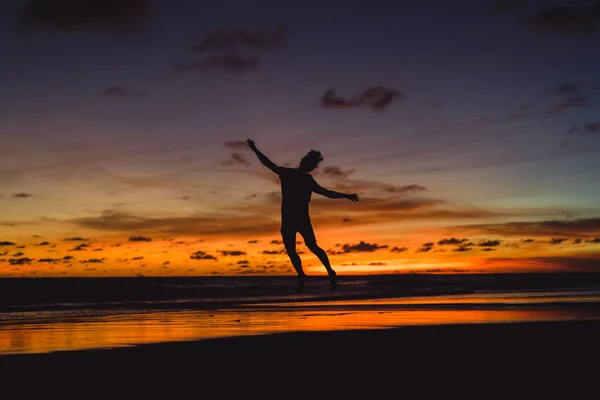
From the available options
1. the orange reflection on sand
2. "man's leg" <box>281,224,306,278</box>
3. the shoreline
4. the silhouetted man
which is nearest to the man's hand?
the silhouetted man

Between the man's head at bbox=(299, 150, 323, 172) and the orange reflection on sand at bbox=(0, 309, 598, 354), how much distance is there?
3.03 metres

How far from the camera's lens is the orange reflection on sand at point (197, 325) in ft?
36.7

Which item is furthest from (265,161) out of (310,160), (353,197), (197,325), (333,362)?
(333,362)

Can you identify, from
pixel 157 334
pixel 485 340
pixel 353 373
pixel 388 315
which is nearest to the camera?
pixel 353 373

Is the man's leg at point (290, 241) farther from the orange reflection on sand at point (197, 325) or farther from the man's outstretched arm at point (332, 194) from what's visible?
the orange reflection on sand at point (197, 325)

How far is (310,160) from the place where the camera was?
13500 mm

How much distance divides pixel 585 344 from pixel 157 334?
706 cm

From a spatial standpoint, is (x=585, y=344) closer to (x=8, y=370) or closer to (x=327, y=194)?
(x=327, y=194)

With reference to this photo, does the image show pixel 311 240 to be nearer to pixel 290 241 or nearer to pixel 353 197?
pixel 290 241

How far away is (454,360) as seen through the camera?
7.65m

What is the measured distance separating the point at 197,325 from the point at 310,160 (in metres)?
4.12

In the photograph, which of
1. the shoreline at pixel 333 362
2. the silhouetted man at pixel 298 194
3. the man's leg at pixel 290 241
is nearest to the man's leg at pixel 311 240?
the silhouetted man at pixel 298 194

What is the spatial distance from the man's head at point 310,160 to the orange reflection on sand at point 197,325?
3026mm

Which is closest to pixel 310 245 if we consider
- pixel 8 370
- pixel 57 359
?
pixel 57 359
